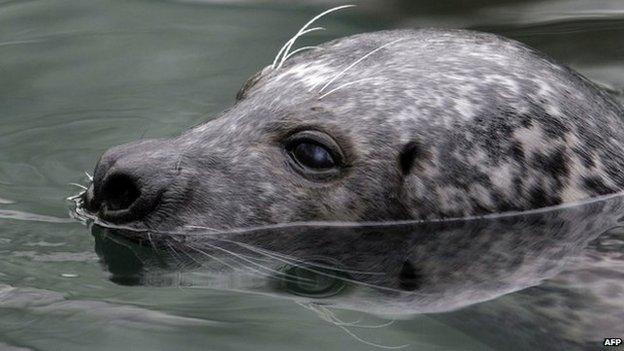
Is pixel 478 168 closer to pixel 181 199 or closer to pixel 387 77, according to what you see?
pixel 387 77

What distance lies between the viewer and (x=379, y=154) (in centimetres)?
576

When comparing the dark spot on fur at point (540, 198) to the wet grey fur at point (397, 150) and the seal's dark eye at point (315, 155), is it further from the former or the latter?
the seal's dark eye at point (315, 155)

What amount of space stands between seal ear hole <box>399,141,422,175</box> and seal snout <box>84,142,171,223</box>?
2.85 ft

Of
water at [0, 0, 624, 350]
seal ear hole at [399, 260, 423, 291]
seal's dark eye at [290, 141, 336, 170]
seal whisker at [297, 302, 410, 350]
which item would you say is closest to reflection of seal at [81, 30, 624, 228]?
seal's dark eye at [290, 141, 336, 170]

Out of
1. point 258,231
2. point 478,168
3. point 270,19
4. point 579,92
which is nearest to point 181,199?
point 258,231

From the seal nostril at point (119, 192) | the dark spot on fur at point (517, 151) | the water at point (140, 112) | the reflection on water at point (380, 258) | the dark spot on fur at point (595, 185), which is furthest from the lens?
the dark spot on fur at point (595, 185)

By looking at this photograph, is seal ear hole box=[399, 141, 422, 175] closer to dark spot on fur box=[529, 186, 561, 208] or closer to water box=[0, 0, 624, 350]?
dark spot on fur box=[529, 186, 561, 208]

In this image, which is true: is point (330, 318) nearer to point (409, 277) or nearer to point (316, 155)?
point (409, 277)

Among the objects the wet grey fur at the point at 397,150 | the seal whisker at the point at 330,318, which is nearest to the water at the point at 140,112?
the seal whisker at the point at 330,318

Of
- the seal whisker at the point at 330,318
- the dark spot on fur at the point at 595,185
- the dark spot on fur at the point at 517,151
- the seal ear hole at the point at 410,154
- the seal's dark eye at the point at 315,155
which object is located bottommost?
the seal whisker at the point at 330,318

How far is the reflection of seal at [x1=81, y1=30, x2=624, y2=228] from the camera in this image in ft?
18.8

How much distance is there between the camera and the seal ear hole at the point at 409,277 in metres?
5.41

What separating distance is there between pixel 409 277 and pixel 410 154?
517 millimetres

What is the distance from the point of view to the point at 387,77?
5969 millimetres
